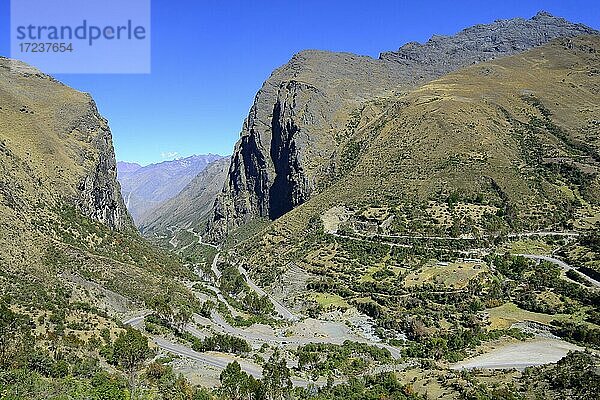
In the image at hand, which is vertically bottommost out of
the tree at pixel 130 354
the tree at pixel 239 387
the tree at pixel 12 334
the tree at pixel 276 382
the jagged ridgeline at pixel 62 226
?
Result: the tree at pixel 276 382

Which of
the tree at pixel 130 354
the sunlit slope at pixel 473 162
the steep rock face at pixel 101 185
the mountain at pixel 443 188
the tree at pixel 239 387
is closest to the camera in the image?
the tree at pixel 239 387

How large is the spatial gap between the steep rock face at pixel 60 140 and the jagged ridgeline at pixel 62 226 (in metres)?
0.26

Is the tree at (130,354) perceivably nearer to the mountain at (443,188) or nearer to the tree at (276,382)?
the tree at (276,382)

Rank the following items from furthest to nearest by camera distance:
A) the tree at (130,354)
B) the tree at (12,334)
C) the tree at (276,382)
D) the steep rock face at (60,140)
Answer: the steep rock face at (60,140) → the tree at (130,354) → the tree at (276,382) → the tree at (12,334)

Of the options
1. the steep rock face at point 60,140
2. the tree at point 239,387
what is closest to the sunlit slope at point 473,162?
the steep rock face at point 60,140

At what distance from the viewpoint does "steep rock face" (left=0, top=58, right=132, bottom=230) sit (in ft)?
327

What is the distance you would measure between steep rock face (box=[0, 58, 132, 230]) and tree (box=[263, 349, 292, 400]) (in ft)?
192

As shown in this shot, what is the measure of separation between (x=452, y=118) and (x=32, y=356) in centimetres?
12762

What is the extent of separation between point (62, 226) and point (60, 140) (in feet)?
95.5

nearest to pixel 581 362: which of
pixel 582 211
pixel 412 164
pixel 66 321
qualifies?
pixel 66 321

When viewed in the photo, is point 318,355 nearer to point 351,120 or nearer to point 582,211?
point 582,211

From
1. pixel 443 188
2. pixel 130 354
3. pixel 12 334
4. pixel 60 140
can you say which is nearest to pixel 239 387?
pixel 130 354

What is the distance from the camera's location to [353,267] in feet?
349

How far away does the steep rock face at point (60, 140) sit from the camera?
3930 inches
